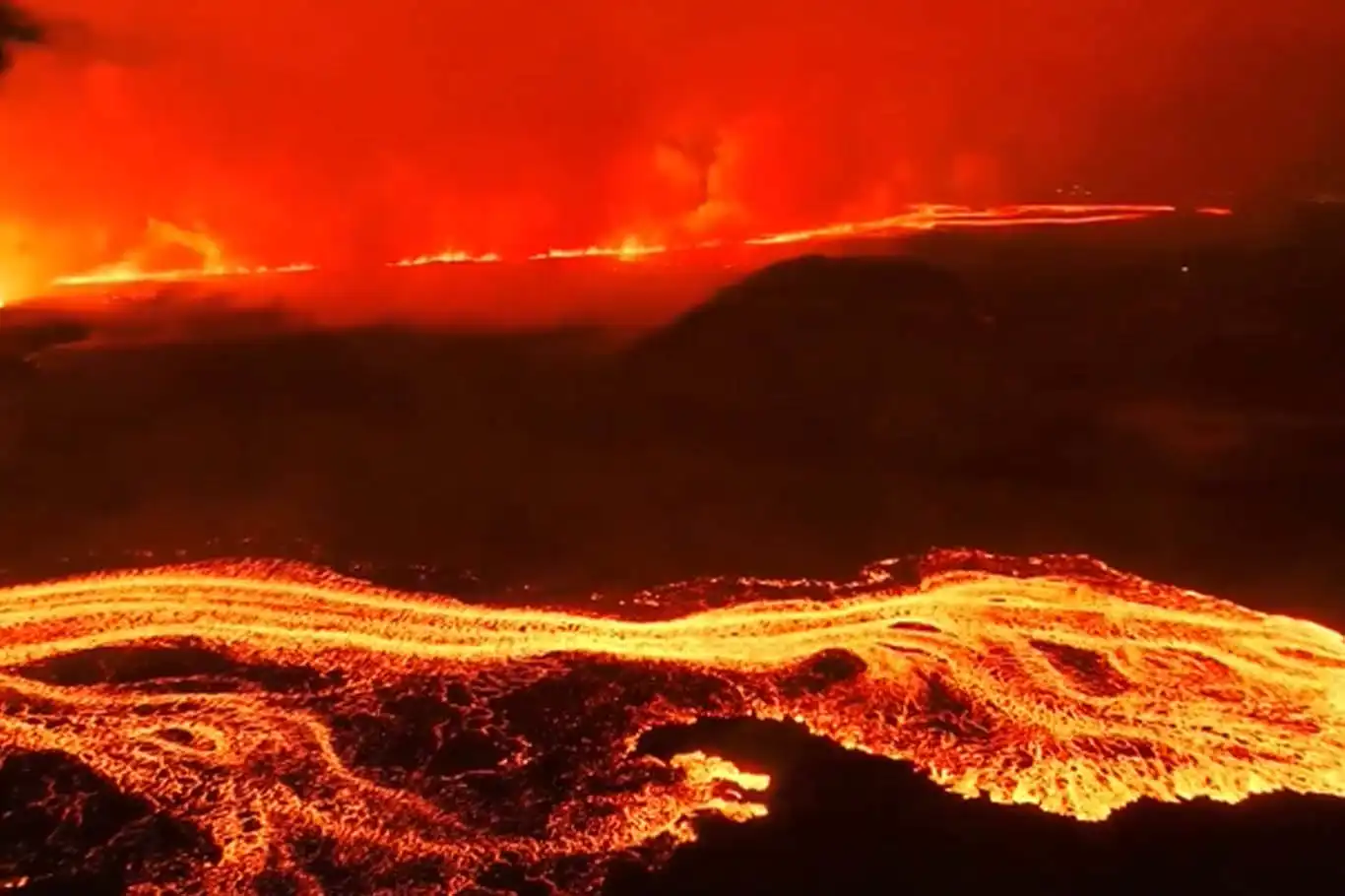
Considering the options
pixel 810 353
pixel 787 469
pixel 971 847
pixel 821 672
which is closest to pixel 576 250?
pixel 810 353

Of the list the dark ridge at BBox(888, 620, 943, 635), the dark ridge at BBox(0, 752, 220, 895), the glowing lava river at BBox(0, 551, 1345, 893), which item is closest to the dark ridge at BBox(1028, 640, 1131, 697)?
the glowing lava river at BBox(0, 551, 1345, 893)

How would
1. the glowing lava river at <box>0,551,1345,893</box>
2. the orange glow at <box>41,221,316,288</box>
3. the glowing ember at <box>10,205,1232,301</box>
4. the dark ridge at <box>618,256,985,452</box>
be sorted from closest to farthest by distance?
1. the glowing lava river at <box>0,551,1345,893</box>
2. the dark ridge at <box>618,256,985,452</box>
3. the orange glow at <box>41,221,316,288</box>
4. the glowing ember at <box>10,205,1232,301</box>

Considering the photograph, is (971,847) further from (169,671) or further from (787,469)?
(787,469)

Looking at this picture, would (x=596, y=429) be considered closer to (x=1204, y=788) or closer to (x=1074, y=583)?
(x=1074, y=583)

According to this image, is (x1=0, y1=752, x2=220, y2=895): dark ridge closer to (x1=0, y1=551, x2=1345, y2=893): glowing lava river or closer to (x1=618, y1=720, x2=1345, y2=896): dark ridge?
(x1=0, y1=551, x2=1345, y2=893): glowing lava river

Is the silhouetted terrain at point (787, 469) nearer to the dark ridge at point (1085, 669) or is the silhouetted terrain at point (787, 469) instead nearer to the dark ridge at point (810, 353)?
the dark ridge at point (810, 353)

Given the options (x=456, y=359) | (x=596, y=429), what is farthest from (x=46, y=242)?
(x=596, y=429)

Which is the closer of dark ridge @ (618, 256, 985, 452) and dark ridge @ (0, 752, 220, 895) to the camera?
dark ridge @ (0, 752, 220, 895)
